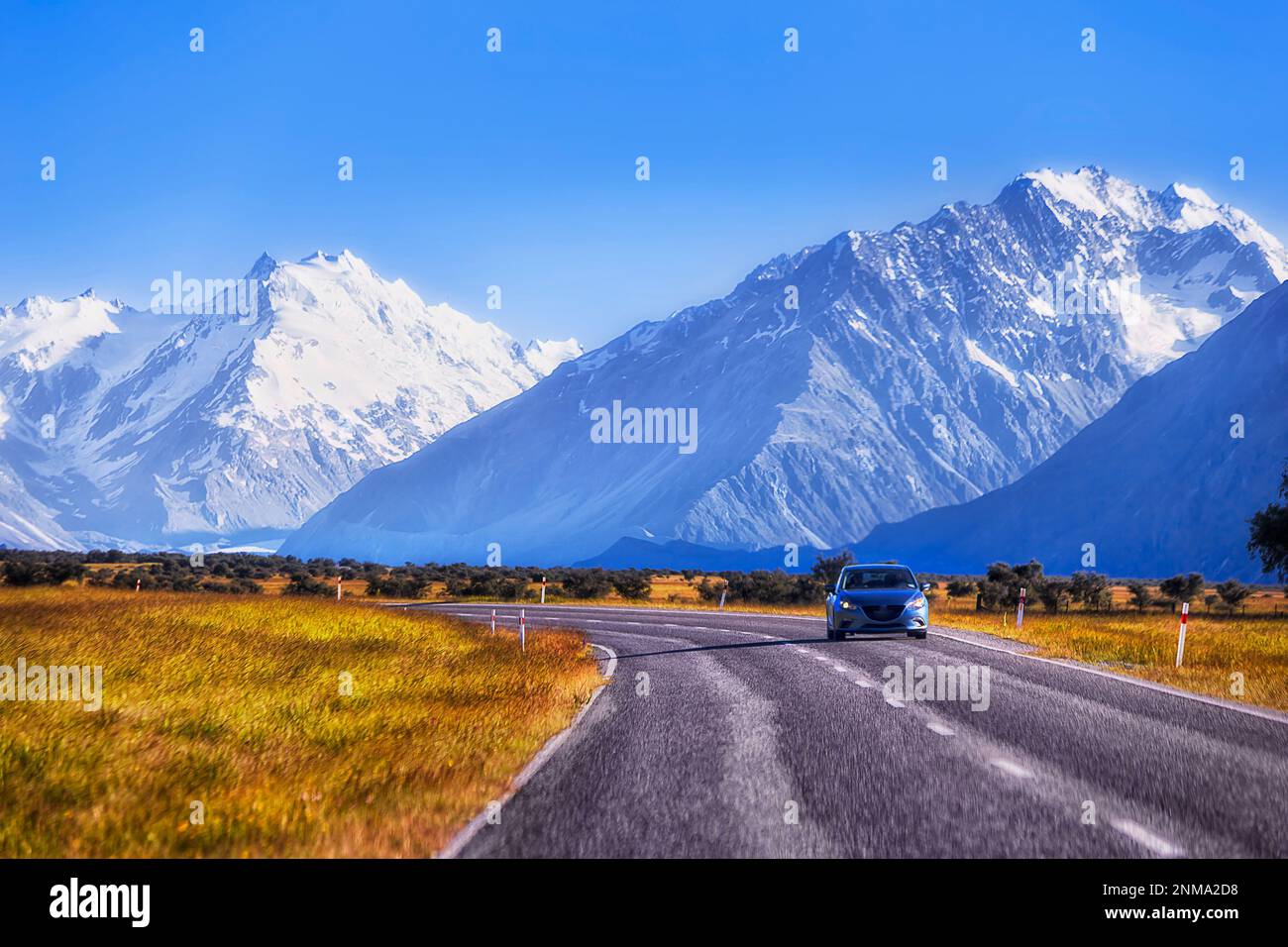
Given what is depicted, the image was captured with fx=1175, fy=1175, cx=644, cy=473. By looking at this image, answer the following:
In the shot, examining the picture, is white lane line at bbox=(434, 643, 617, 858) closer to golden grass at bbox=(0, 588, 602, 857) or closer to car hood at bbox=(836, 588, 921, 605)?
golden grass at bbox=(0, 588, 602, 857)

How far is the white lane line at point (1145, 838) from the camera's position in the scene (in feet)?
21.1

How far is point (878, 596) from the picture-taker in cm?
2352

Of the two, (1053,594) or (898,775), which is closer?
(898,775)

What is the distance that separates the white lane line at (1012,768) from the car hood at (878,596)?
1398 cm

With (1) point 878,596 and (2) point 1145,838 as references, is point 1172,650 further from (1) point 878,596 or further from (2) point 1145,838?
(2) point 1145,838

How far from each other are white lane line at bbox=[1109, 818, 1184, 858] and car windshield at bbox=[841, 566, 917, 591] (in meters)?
17.0

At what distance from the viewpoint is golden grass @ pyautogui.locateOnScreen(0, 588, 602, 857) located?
7.23 meters

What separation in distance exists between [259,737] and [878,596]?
15.4 m

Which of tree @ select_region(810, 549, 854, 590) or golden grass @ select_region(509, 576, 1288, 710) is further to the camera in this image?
tree @ select_region(810, 549, 854, 590)

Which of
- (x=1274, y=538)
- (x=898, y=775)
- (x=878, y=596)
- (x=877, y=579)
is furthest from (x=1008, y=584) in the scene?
(x=898, y=775)

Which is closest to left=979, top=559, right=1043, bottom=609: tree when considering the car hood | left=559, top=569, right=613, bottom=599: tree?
left=559, top=569, right=613, bottom=599: tree

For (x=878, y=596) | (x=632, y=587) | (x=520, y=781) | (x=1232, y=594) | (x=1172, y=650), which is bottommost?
(x=1232, y=594)
